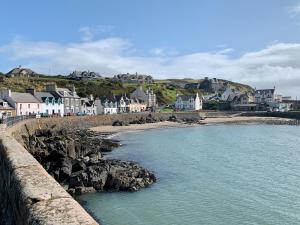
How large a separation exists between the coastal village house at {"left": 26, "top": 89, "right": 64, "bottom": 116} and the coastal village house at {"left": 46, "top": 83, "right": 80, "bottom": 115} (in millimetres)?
1428

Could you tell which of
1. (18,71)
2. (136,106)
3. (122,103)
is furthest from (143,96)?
(18,71)

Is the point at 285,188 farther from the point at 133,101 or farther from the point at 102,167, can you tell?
the point at 133,101

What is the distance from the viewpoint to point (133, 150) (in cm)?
3978

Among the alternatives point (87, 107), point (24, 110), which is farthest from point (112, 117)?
point (24, 110)

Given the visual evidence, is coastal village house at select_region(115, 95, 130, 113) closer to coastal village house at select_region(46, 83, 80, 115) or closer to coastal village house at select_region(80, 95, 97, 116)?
coastal village house at select_region(80, 95, 97, 116)

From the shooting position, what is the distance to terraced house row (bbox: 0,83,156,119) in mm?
56219

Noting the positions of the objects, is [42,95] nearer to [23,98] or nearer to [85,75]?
[23,98]

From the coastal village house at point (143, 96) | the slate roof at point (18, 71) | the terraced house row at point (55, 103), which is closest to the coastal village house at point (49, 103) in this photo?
the terraced house row at point (55, 103)

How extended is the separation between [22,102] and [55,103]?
38.3ft

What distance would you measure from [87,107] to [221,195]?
67357mm

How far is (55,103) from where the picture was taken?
231ft

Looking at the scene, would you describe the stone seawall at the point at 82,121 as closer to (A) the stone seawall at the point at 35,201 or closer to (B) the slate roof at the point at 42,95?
(B) the slate roof at the point at 42,95

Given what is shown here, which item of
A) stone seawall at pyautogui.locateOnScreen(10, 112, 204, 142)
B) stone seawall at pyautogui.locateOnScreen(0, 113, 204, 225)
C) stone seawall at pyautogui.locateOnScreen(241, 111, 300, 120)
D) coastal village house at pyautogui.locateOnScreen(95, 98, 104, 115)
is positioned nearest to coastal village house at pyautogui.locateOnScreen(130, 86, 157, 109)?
stone seawall at pyautogui.locateOnScreen(10, 112, 204, 142)

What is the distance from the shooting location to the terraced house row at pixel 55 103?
56219 mm
